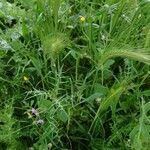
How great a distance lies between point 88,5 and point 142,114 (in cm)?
67

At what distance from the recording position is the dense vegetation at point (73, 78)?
5.69ft

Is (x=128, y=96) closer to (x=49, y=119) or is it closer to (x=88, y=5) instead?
(x=49, y=119)

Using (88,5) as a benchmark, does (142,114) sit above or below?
below

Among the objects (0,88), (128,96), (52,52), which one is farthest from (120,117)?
(0,88)

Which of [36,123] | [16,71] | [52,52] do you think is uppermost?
[52,52]

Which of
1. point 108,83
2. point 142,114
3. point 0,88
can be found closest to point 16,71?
point 0,88

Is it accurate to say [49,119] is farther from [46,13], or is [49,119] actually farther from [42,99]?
[46,13]

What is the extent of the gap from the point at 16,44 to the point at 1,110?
296 millimetres

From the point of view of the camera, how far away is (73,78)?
191 centimetres

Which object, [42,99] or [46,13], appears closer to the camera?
[42,99]

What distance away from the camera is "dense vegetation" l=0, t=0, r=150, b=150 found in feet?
5.69

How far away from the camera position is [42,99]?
1.73m

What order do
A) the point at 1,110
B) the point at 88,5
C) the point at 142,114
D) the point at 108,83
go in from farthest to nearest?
the point at 88,5
the point at 108,83
the point at 1,110
the point at 142,114

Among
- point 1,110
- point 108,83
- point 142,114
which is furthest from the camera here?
point 108,83
